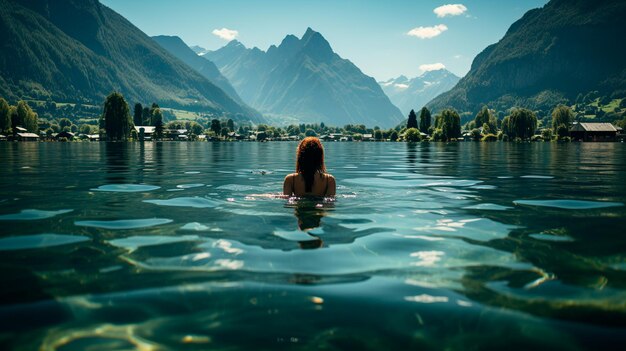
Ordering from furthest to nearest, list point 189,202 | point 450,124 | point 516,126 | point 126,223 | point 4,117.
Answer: point 516,126 < point 450,124 < point 4,117 < point 189,202 < point 126,223

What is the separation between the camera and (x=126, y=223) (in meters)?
9.90

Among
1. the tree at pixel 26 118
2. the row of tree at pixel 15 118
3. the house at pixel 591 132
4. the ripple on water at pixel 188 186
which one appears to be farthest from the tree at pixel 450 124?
the tree at pixel 26 118

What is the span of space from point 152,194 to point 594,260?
43.6 feet

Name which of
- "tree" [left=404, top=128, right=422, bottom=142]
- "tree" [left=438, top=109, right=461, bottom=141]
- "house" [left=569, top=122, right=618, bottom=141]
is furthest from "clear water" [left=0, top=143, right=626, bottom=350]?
"house" [left=569, top=122, right=618, bottom=141]

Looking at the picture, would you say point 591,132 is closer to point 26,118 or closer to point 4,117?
point 4,117

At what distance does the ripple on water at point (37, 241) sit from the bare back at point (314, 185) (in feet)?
18.6

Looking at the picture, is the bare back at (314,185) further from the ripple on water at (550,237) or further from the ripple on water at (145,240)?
the ripple on water at (550,237)

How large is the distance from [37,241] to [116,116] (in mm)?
152211

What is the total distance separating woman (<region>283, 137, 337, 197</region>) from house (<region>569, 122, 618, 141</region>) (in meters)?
186

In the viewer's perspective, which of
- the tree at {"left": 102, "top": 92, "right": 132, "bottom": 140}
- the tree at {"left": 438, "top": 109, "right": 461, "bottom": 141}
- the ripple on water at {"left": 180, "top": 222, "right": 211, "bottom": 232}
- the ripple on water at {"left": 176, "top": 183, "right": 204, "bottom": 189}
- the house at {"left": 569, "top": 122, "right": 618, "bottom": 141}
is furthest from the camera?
the house at {"left": 569, "top": 122, "right": 618, "bottom": 141}

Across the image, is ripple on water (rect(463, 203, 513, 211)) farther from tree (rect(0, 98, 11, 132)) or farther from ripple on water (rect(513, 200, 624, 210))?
tree (rect(0, 98, 11, 132))

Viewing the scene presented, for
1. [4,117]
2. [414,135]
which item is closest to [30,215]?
[4,117]

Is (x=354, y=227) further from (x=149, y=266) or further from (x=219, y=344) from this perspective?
(x=219, y=344)

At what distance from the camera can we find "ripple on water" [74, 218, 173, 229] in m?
9.52
